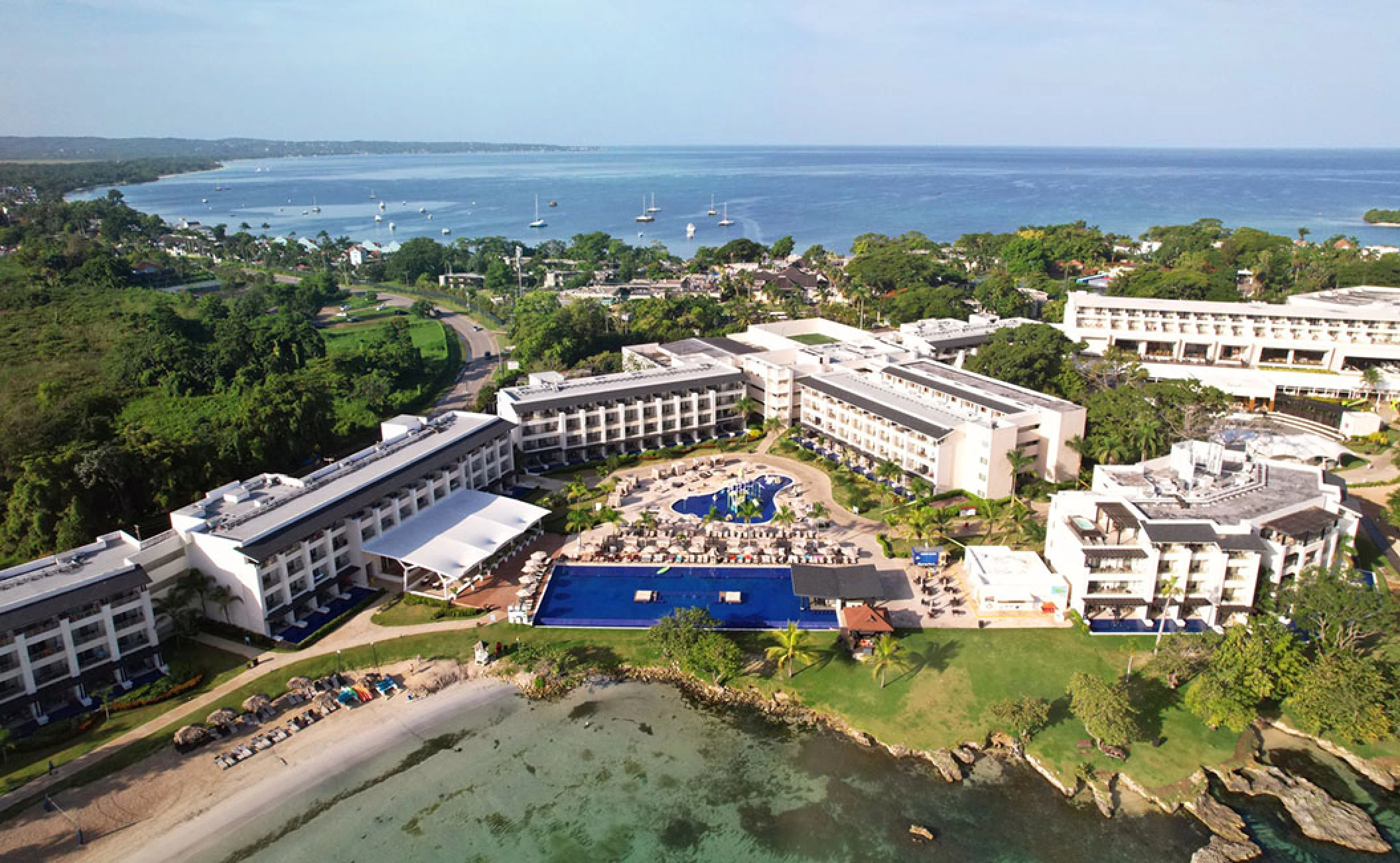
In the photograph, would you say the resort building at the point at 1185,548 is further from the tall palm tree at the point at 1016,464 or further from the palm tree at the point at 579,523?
the palm tree at the point at 579,523

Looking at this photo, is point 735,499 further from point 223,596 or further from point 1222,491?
point 223,596

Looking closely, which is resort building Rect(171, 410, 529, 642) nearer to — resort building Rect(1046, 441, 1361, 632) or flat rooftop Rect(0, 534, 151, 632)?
flat rooftop Rect(0, 534, 151, 632)

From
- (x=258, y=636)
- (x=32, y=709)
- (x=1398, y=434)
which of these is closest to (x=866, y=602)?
(x=258, y=636)

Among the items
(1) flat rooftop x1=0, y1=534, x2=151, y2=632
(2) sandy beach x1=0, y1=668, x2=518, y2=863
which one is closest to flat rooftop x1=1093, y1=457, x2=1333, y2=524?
(2) sandy beach x1=0, y1=668, x2=518, y2=863

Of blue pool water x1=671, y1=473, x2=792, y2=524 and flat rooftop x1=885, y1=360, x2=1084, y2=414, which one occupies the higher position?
flat rooftop x1=885, y1=360, x2=1084, y2=414

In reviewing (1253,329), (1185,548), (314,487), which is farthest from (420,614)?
(1253,329)

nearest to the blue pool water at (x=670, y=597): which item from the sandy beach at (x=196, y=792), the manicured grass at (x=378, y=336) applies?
the sandy beach at (x=196, y=792)
